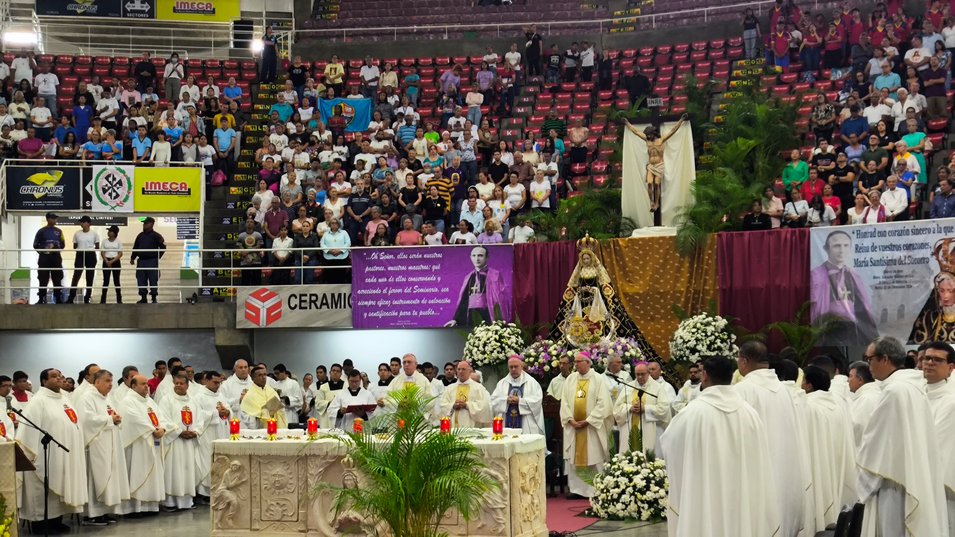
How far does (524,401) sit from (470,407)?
71cm

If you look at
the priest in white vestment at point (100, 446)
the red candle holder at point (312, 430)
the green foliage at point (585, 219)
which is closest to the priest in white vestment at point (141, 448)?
the priest in white vestment at point (100, 446)

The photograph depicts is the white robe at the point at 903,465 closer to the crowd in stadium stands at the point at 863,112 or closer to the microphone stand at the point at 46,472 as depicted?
the microphone stand at the point at 46,472

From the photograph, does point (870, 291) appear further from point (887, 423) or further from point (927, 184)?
point (887, 423)

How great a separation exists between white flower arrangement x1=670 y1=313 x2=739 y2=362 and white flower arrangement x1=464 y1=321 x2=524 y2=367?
89.5 inches

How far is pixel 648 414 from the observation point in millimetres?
16266

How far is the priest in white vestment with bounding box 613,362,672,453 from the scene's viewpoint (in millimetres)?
15945

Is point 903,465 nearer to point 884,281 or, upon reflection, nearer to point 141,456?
point 884,281

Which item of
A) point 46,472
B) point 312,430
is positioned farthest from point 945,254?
point 46,472

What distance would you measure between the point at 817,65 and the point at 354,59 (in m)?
11.3

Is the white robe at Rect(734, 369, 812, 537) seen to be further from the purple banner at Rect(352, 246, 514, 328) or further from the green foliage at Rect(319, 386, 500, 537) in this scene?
the purple banner at Rect(352, 246, 514, 328)

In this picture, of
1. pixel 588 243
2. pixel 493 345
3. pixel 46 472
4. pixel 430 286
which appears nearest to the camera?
pixel 46 472

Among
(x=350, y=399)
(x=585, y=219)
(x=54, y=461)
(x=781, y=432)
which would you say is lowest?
(x=54, y=461)

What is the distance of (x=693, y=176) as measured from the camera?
18828mm

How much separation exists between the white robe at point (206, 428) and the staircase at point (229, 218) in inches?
180
